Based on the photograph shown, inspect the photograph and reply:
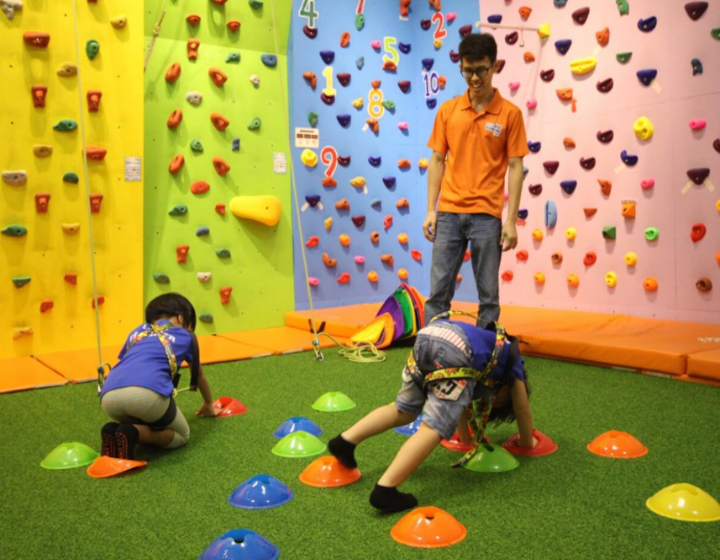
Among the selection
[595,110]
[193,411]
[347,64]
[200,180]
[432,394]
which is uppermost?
[347,64]

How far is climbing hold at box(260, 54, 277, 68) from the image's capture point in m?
5.94

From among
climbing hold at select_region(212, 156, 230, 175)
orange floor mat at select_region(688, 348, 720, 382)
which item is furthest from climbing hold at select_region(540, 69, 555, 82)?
orange floor mat at select_region(688, 348, 720, 382)

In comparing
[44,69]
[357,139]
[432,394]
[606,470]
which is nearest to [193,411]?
[432,394]

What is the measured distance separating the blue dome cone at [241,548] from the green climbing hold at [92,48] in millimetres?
4074

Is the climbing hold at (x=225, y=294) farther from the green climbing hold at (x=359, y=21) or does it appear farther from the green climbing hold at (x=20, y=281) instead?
the green climbing hold at (x=359, y=21)

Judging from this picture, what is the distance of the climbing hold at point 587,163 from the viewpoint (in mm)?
5562

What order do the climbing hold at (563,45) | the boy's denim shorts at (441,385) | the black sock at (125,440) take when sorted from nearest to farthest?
the boy's denim shorts at (441,385)
the black sock at (125,440)
the climbing hold at (563,45)

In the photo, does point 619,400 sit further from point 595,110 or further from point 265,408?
point 595,110

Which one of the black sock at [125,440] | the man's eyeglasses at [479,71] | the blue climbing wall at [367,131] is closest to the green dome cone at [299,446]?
the black sock at [125,440]

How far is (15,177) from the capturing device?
188 inches

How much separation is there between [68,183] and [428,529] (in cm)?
395

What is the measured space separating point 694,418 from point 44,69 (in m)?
4.42

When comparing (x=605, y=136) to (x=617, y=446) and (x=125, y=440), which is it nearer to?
(x=617, y=446)

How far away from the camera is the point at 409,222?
7008 millimetres
